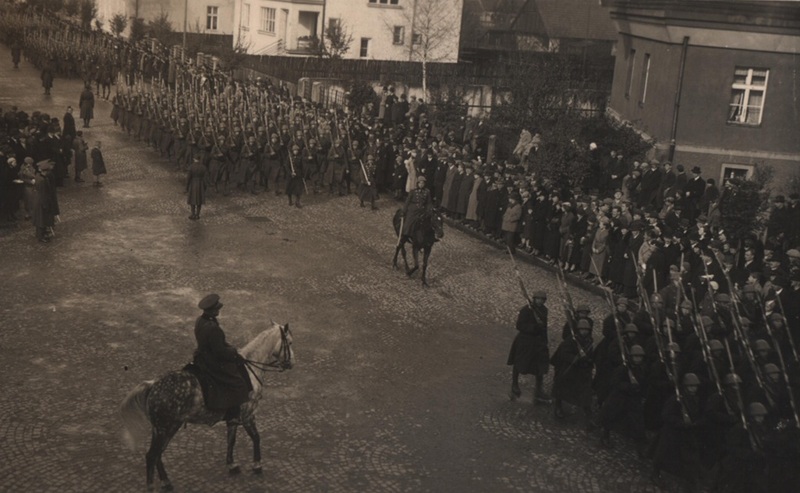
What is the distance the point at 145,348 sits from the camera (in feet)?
51.6

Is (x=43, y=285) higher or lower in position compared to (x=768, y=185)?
lower

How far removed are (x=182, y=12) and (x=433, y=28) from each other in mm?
19997

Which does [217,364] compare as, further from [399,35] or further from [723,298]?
[399,35]

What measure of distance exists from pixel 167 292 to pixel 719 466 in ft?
33.8

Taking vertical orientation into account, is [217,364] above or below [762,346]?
below

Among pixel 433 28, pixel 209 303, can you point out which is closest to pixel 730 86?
pixel 209 303

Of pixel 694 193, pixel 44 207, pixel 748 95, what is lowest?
pixel 44 207

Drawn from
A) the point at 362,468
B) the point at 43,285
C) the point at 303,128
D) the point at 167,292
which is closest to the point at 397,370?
the point at 362,468

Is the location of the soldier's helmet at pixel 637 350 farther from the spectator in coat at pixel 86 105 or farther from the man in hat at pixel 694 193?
the spectator in coat at pixel 86 105

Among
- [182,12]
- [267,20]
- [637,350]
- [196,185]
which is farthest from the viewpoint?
[182,12]

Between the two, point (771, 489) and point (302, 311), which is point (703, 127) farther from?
point (771, 489)

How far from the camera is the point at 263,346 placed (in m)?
11.9

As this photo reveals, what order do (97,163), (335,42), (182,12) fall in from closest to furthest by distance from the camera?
(97,163) → (335,42) → (182,12)

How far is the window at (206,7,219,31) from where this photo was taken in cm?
7094
